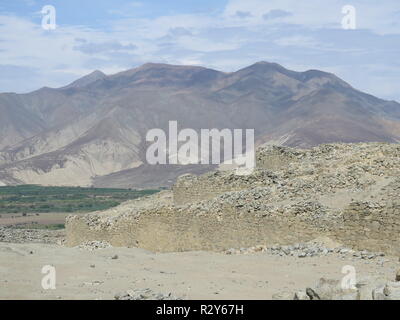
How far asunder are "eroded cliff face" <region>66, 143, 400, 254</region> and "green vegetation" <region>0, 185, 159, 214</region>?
4359cm

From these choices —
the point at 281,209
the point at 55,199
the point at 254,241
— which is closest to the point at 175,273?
the point at 254,241

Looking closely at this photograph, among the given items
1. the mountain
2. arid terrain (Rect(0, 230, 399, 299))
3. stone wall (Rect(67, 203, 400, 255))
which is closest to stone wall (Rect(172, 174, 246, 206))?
stone wall (Rect(67, 203, 400, 255))

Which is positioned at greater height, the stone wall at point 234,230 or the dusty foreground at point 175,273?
the stone wall at point 234,230

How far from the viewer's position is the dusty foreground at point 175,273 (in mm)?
10344

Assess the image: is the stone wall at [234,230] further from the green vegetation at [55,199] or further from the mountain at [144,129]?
the mountain at [144,129]

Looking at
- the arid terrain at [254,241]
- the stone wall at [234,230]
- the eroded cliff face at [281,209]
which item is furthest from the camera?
the eroded cliff face at [281,209]

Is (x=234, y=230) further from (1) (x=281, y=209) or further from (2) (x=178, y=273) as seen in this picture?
(2) (x=178, y=273)

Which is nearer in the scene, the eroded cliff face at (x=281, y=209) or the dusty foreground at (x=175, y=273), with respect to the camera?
the dusty foreground at (x=175, y=273)

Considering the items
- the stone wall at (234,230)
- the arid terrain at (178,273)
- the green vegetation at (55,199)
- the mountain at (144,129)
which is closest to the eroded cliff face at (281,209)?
the stone wall at (234,230)

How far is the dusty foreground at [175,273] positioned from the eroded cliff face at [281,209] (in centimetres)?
97

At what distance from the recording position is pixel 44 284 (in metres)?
10.9

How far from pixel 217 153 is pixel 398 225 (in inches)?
4124

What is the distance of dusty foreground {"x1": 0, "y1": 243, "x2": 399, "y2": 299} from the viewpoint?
1034 centimetres

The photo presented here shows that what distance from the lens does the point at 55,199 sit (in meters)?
79.3
